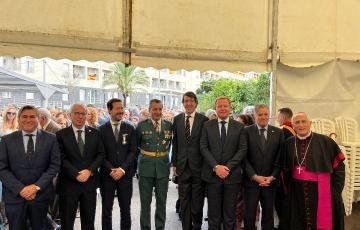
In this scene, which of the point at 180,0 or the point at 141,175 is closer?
the point at 141,175

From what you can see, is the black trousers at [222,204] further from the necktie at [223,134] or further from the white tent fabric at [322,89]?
the white tent fabric at [322,89]

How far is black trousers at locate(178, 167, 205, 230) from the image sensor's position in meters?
4.03

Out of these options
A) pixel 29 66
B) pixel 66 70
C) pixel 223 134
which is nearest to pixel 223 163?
pixel 223 134

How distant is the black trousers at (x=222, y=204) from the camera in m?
3.78

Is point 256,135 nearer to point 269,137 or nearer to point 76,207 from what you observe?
point 269,137

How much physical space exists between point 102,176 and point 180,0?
2.47 meters

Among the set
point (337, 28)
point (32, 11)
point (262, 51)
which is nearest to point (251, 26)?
point (262, 51)

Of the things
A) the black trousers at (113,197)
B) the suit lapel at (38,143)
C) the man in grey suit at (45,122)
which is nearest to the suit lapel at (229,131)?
the black trousers at (113,197)

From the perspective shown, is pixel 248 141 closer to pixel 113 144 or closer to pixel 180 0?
pixel 113 144

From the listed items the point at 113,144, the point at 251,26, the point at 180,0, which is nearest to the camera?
the point at 113,144

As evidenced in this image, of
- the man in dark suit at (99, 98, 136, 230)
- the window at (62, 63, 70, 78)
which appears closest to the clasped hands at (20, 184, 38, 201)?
the man in dark suit at (99, 98, 136, 230)

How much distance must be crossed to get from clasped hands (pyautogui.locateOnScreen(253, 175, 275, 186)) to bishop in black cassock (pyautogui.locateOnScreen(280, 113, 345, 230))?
0.24 meters

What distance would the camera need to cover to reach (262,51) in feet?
16.9

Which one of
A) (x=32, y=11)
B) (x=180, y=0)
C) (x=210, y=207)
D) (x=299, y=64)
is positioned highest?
(x=180, y=0)
